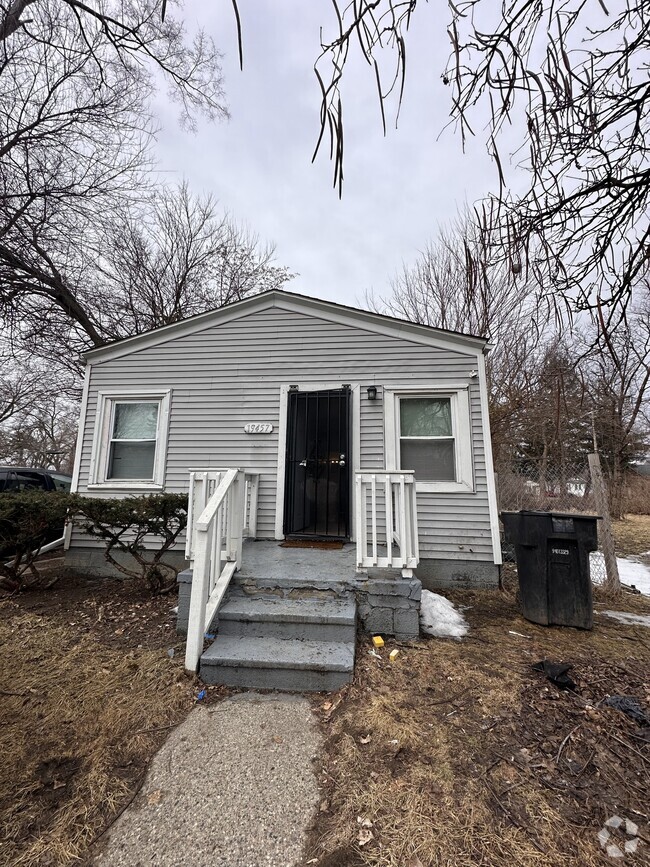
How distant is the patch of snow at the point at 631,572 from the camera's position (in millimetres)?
5109

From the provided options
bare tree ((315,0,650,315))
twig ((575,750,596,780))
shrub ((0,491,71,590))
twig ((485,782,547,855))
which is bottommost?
twig ((485,782,547,855))

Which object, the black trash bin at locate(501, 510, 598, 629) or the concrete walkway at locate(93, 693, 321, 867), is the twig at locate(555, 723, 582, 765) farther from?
the black trash bin at locate(501, 510, 598, 629)

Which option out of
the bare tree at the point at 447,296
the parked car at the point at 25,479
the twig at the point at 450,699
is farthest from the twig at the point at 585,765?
the bare tree at the point at 447,296

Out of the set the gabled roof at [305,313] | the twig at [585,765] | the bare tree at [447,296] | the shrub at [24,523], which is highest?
the bare tree at [447,296]

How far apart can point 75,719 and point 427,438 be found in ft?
13.6

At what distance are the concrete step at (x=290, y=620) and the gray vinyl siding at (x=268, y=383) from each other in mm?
1927

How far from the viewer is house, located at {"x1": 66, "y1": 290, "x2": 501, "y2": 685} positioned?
182 inches

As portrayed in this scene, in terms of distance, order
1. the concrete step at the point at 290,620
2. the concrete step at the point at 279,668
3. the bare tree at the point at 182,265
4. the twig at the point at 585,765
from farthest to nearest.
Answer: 1. the bare tree at the point at 182,265
2. the concrete step at the point at 290,620
3. the concrete step at the point at 279,668
4. the twig at the point at 585,765

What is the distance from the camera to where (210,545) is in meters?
2.82

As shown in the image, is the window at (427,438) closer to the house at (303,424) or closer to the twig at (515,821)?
the house at (303,424)

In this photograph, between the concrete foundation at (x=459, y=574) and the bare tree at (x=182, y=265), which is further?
the bare tree at (x=182, y=265)

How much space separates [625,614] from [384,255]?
4524 mm

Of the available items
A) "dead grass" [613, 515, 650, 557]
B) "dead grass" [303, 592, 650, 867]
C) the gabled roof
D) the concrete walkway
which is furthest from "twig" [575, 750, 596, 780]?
"dead grass" [613, 515, 650, 557]

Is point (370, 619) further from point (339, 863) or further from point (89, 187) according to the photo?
point (89, 187)
